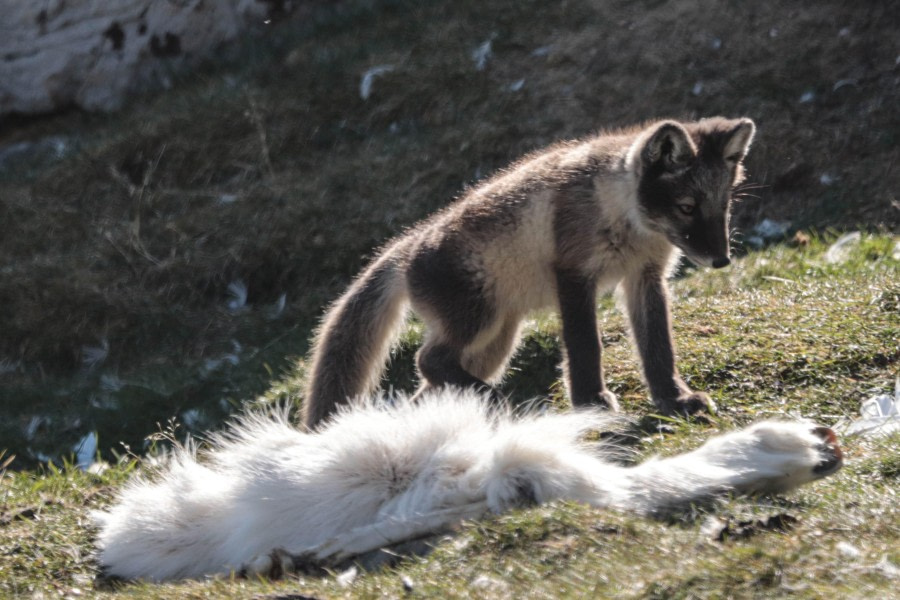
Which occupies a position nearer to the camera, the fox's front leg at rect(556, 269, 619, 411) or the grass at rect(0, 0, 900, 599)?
the fox's front leg at rect(556, 269, 619, 411)

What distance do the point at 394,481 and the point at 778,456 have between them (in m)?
1.26

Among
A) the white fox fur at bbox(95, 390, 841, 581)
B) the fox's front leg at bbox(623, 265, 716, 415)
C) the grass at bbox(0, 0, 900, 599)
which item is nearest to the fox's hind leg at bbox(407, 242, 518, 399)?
the grass at bbox(0, 0, 900, 599)

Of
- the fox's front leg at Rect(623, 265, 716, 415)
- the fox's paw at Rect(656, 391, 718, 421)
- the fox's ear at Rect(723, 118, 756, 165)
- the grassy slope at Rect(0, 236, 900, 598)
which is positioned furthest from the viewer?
the fox's ear at Rect(723, 118, 756, 165)

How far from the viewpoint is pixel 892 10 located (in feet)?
32.3

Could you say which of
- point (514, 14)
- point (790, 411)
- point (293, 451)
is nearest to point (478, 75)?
point (514, 14)

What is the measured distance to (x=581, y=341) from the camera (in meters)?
5.18

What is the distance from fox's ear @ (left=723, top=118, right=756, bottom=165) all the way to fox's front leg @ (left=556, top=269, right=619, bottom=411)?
0.94 m

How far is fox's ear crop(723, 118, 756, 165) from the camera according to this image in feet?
17.7

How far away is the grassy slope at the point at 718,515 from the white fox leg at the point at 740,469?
0.09 m

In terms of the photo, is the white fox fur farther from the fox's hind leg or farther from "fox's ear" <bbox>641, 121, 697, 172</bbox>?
"fox's ear" <bbox>641, 121, 697, 172</bbox>

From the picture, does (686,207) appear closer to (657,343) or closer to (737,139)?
(737,139)

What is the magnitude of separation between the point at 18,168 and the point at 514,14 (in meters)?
5.36

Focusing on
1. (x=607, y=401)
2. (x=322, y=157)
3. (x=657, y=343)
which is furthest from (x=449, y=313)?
(x=322, y=157)

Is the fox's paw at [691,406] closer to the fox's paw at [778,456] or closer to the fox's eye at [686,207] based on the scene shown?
the fox's eye at [686,207]
